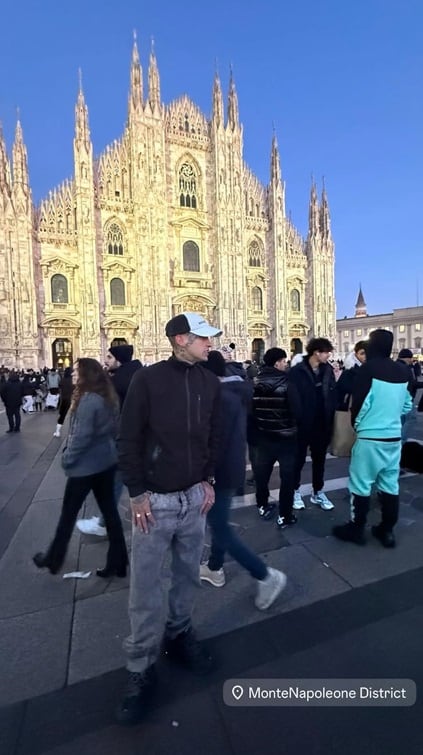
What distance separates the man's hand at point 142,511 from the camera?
5.94ft

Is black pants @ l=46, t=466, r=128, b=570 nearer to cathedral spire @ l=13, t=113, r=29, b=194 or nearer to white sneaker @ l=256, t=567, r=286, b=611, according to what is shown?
white sneaker @ l=256, t=567, r=286, b=611

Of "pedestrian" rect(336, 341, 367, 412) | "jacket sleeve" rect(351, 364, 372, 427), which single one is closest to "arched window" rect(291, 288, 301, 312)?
"pedestrian" rect(336, 341, 367, 412)

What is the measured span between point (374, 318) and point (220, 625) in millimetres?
77173

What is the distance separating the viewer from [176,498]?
188 cm

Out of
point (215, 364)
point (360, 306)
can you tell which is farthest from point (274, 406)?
point (360, 306)

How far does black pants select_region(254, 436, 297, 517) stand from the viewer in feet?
12.0

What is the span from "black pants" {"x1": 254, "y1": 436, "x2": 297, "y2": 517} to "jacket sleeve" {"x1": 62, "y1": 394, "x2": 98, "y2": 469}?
5.82 ft

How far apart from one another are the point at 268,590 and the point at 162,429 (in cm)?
153

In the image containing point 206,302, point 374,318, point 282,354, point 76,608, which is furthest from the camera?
point 374,318

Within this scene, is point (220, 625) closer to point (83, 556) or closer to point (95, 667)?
point (95, 667)

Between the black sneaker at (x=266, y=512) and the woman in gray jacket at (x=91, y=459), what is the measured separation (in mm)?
1649

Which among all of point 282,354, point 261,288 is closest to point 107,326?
point 261,288

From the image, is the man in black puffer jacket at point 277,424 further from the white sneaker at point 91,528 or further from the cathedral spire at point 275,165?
the cathedral spire at point 275,165

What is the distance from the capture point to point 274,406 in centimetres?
360
